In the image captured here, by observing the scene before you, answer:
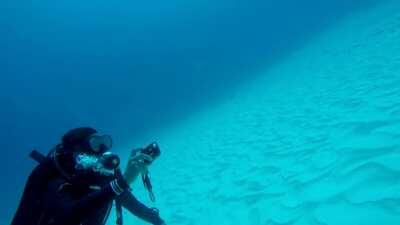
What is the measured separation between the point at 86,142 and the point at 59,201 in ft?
1.63

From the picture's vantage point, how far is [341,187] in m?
3.96

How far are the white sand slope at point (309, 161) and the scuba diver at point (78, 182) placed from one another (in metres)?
2.05

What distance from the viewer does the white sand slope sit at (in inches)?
148

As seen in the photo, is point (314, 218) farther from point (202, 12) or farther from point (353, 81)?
point (202, 12)

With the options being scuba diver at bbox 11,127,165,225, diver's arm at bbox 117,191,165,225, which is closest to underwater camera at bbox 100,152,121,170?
scuba diver at bbox 11,127,165,225

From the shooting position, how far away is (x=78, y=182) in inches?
103

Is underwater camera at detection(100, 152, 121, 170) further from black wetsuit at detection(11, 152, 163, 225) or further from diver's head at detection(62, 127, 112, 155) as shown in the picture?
diver's head at detection(62, 127, 112, 155)

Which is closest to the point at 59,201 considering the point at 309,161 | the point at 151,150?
the point at 151,150

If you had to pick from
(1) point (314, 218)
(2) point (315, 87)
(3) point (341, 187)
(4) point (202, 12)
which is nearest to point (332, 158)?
(3) point (341, 187)

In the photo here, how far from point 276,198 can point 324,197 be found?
769mm

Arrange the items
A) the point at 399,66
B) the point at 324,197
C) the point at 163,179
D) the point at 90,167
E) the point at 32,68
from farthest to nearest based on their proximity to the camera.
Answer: the point at 32,68 → the point at 163,179 → the point at 399,66 → the point at 324,197 → the point at 90,167

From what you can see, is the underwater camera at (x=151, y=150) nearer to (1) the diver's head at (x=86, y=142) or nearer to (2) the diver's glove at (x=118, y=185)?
(1) the diver's head at (x=86, y=142)

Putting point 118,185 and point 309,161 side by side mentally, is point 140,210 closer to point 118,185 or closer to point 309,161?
point 118,185

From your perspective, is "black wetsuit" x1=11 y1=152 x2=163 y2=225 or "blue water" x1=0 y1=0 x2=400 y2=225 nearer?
"black wetsuit" x1=11 y1=152 x2=163 y2=225
